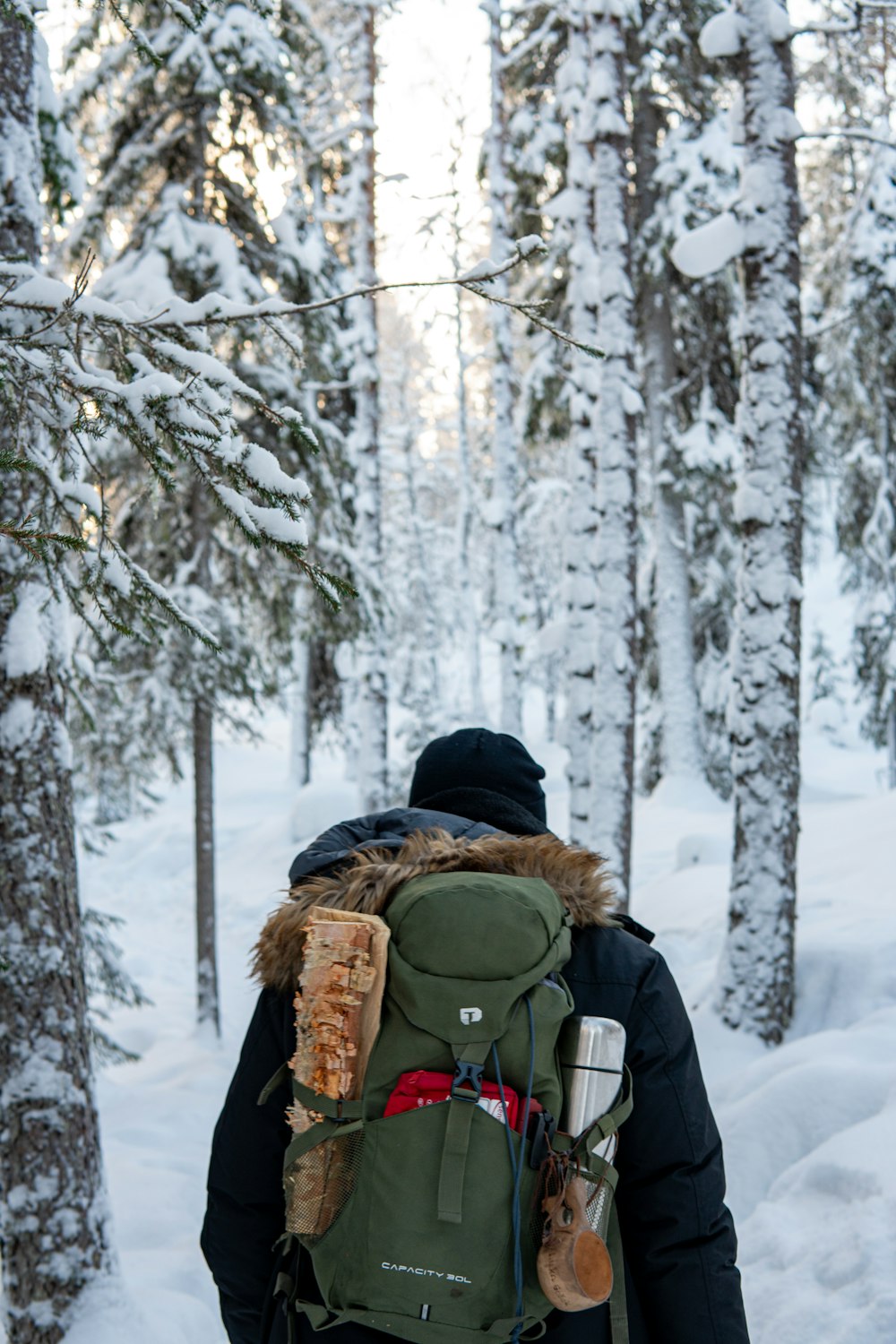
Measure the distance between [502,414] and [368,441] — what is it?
7.74ft

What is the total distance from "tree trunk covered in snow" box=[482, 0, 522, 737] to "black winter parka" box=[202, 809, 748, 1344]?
11684mm

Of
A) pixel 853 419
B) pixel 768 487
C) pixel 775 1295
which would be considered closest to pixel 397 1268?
pixel 775 1295

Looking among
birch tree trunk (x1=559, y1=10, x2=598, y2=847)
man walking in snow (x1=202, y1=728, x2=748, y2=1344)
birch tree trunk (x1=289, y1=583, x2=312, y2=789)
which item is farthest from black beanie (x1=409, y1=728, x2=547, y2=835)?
birch tree trunk (x1=289, y1=583, x2=312, y2=789)

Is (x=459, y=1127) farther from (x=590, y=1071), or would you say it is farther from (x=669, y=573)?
(x=669, y=573)

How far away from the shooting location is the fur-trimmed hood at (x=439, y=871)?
6.30ft

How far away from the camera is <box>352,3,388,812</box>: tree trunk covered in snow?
1192cm

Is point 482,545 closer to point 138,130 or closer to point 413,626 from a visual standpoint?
point 413,626

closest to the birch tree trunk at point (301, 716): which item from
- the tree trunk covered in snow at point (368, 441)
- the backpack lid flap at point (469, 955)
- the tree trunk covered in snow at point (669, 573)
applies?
the tree trunk covered in snow at point (368, 441)

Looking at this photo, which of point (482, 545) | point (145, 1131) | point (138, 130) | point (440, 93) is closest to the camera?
point (145, 1131)

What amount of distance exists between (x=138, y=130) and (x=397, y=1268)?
10.2m

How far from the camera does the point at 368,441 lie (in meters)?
12.1

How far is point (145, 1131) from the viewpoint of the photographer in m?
7.03

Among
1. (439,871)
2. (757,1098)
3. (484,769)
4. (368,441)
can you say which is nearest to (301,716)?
(368,441)

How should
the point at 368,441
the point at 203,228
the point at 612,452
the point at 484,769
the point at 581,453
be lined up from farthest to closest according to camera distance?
the point at 368,441
the point at 581,453
the point at 203,228
the point at 612,452
the point at 484,769
